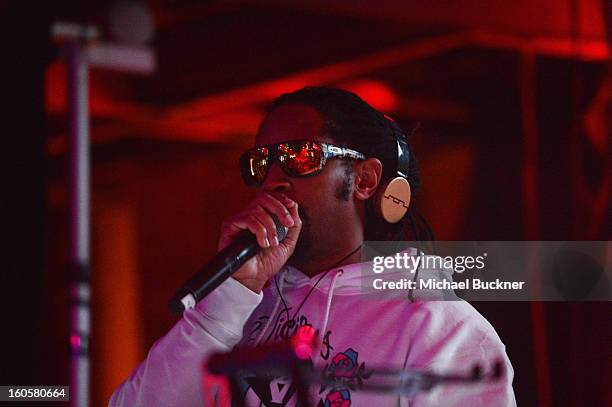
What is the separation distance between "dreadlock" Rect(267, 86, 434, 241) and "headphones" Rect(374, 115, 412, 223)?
0.02 m

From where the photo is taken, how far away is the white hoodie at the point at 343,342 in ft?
4.41

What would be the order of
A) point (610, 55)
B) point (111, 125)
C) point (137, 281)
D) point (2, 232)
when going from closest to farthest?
point (610, 55) → point (2, 232) → point (111, 125) → point (137, 281)

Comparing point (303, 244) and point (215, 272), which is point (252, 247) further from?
point (303, 244)

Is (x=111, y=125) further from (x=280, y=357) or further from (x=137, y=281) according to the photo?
(x=280, y=357)

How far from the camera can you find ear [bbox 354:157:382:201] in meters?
1.62

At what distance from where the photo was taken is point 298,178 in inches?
60.6

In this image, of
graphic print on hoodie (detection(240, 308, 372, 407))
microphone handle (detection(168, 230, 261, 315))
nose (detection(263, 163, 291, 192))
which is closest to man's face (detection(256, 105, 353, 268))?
nose (detection(263, 163, 291, 192))

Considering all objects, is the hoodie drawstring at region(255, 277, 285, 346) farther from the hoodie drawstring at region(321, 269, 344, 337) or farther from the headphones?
the headphones

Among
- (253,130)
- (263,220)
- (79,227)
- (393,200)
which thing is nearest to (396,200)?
(393,200)

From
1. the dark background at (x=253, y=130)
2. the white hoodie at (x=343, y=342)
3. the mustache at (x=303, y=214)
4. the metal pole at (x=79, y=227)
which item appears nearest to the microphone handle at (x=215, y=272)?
the white hoodie at (x=343, y=342)

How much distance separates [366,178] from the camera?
1.62 m

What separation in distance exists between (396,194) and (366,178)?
0.23 feet

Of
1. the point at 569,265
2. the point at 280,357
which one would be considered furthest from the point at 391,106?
the point at 280,357

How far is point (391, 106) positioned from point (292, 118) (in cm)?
219
